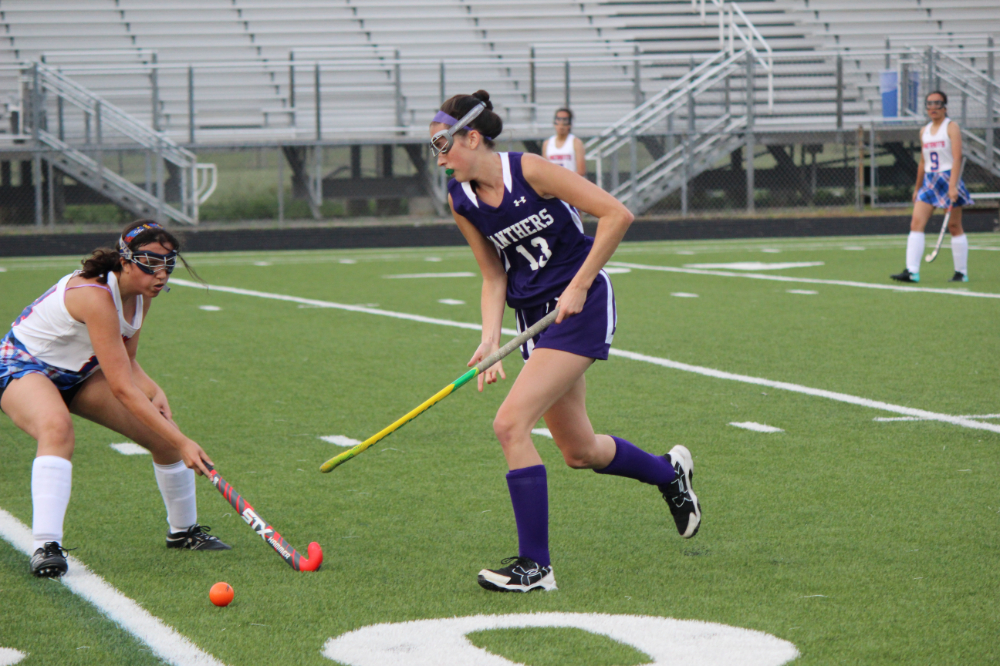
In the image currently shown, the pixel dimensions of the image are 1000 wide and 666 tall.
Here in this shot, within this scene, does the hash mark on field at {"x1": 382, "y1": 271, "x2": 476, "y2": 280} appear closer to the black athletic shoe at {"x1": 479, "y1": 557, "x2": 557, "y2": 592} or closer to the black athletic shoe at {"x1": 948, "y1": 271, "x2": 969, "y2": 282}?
the black athletic shoe at {"x1": 948, "y1": 271, "x2": 969, "y2": 282}

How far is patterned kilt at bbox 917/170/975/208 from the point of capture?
1354 cm

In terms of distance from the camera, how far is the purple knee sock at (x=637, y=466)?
4590mm

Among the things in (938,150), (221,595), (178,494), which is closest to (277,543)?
(221,595)

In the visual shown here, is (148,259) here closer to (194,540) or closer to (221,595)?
(194,540)

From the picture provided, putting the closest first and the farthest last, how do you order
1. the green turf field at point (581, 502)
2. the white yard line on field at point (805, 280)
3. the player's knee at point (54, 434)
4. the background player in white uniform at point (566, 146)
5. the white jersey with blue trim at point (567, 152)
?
1. the green turf field at point (581, 502)
2. the player's knee at point (54, 434)
3. the white yard line on field at point (805, 280)
4. the background player in white uniform at point (566, 146)
5. the white jersey with blue trim at point (567, 152)

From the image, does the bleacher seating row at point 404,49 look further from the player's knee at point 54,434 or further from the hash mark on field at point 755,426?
the player's knee at point 54,434

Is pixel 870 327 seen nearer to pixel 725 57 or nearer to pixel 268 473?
pixel 268 473

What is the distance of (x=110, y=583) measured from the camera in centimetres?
411

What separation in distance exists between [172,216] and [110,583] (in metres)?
17.6

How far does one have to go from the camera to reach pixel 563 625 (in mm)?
3658

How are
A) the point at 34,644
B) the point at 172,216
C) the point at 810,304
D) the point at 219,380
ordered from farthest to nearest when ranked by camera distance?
the point at 172,216
the point at 810,304
the point at 219,380
the point at 34,644

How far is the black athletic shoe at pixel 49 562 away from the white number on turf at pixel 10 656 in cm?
66

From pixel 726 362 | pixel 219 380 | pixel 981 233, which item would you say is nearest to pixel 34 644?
pixel 219 380

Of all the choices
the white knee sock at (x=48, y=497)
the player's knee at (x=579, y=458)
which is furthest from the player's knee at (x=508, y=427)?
the white knee sock at (x=48, y=497)
